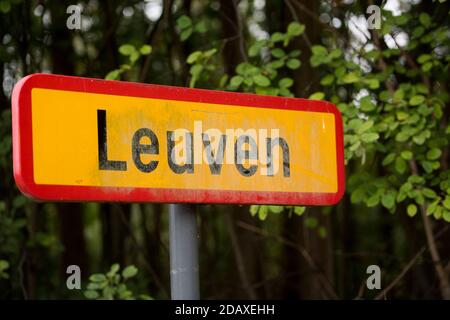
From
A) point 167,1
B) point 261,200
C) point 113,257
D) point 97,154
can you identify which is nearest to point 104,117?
point 97,154

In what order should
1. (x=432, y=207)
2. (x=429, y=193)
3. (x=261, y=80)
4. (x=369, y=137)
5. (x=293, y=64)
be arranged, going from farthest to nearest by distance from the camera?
(x=293, y=64) → (x=261, y=80) → (x=429, y=193) → (x=432, y=207) → (x=369, y=137)

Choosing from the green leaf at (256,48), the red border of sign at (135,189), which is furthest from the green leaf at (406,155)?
the red border of sign at (135,189)

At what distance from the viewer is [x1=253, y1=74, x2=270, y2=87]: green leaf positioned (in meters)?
Result: 4.98

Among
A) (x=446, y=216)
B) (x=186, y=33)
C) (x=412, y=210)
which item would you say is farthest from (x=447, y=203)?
(x=186, y=33)

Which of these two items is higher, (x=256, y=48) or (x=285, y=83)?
(x=256, y=48)

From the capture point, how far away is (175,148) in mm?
2205

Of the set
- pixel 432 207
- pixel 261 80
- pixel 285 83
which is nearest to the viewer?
pixel 432 207

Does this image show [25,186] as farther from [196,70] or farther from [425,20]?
[425,20]

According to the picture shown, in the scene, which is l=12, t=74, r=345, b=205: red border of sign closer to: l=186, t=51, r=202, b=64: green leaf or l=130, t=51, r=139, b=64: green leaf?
l=186, t=51, r=202, b=64: green leaf

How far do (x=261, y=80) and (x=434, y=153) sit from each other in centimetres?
104

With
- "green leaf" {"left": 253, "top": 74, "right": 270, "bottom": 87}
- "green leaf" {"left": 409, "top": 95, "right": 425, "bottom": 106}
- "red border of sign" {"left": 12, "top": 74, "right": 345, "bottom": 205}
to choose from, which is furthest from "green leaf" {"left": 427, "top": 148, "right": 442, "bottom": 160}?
"red border of sign" {"left": 12, "top": 74, "right": 345, "bottom": 205}

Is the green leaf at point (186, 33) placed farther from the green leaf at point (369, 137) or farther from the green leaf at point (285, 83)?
the green leaf at point (369, 137)

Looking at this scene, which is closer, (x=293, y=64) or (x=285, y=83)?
(x=285, y=83)

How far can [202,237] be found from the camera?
10078mm
